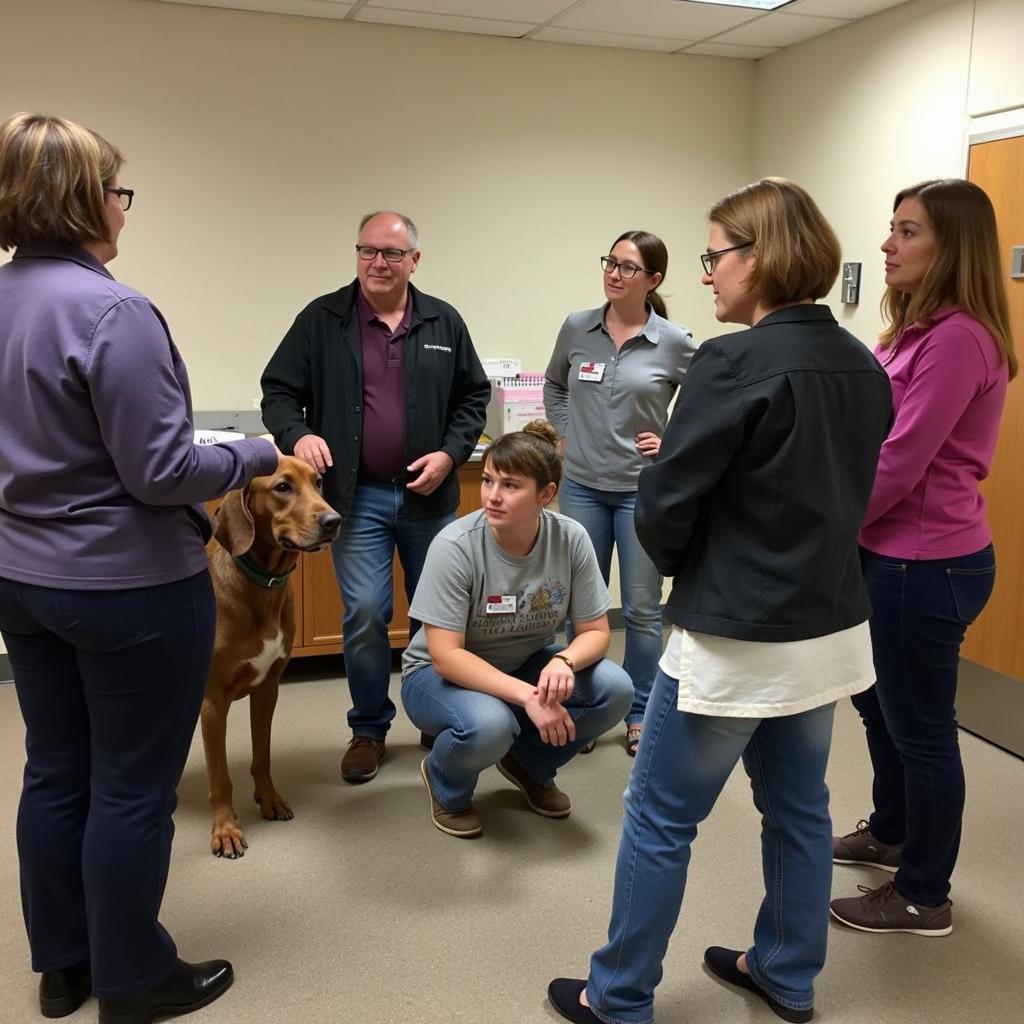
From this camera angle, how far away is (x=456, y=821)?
2596 millimetres

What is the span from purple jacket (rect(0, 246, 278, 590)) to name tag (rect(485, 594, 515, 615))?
942 mm

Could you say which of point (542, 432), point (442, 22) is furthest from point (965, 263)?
point (442, 22)

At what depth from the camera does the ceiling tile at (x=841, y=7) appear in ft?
11.5

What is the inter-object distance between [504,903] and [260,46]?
3.13 m

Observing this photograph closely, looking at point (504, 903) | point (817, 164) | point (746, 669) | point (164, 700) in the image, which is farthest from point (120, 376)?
point (817, 164)

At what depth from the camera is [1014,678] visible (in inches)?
130

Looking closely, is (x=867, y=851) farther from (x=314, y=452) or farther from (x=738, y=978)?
(x=314, y=452)

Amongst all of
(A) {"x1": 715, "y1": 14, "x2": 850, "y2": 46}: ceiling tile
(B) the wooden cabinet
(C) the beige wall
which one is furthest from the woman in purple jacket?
(A) {"x1": 715, "y1": 14, "x2": 850, "y2": 46}: ceiling tile

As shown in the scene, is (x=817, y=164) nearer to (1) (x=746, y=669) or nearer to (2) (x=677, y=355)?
(2) (x=677, y=355)

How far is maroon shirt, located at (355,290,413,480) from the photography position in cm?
280

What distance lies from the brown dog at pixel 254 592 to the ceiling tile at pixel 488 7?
6.59ft

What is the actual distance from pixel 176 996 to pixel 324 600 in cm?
188

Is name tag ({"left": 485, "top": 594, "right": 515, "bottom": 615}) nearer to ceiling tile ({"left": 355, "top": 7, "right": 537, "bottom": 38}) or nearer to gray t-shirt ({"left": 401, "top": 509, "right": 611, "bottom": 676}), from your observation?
gray t-shirt ({"left": 401, "top": 509, "right": 611, "bottom": 676})

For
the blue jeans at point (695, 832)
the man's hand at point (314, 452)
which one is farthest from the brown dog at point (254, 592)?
the blue jeans at point (695, 832)
